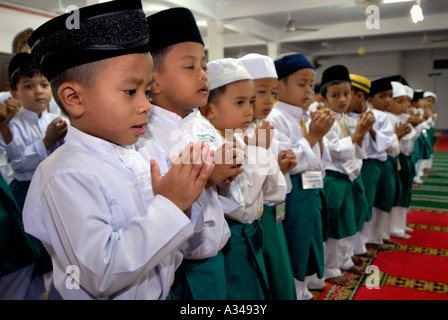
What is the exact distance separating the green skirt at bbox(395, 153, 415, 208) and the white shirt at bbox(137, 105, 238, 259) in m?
3.40

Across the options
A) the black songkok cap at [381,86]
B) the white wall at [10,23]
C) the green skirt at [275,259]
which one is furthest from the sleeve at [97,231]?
the white wall at [10,23]

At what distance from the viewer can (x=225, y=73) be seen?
1.91m

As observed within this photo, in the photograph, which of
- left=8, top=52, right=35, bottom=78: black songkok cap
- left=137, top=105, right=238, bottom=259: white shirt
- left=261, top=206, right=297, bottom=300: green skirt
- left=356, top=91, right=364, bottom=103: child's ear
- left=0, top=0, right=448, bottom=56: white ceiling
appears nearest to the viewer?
left=137, top=105, right=238, bottom=259: white shirt

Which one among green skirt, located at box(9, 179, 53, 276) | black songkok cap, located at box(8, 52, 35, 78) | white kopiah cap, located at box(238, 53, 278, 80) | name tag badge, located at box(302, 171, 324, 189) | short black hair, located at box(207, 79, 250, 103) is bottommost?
green skirt, located at box(9, 179, 53, 276)

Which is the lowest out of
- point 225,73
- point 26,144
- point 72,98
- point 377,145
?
point 377,145

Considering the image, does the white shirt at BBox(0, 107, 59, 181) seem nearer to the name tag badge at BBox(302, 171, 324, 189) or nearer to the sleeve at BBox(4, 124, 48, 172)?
the sleeve at BBox(4, 124, 48, 172)

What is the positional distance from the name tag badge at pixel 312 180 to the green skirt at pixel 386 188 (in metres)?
1.73

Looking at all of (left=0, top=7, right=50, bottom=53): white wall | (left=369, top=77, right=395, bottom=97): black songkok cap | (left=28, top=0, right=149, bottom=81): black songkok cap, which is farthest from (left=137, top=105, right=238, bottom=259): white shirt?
(left=0, top=7, right=50, bottom=53): white wall

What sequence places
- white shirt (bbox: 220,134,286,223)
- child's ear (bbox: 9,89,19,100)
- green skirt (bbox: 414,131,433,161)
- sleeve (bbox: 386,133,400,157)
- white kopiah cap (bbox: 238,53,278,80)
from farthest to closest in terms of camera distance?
green skirt (bbox: 414,131,433,161) < sleeve (bbox: 386,133,400,157) < child's ear (bbox: 9,89,19,100) < white kopiah cap (bbox: 238,53,278,80) < white shirt (bbox: 220,134,286,223)

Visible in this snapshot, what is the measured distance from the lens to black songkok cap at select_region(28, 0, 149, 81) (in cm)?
103

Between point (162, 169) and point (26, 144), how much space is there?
6.19 ft

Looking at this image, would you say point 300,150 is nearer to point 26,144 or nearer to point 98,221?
point 98,221

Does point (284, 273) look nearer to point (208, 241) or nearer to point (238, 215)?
point (238, 215)

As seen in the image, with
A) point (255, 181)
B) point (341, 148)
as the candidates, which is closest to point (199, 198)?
point (255, 181)
